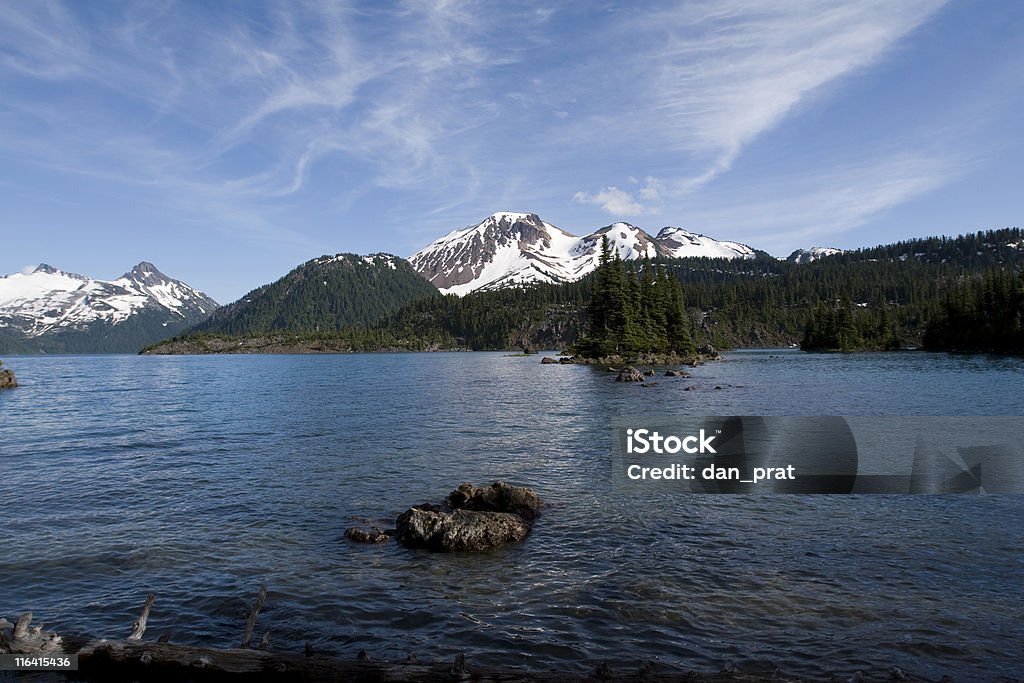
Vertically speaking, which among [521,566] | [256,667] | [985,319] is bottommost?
[521,566]

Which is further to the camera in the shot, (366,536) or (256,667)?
(366,536)

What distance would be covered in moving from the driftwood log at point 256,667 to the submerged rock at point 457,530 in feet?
23.1

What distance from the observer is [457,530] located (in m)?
18.7

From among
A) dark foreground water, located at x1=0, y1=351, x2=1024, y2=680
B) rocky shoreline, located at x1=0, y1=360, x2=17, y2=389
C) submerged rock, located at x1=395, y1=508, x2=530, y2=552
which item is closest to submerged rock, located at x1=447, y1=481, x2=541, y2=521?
dark foreground water, located at x1=0, y1=351, x2=1024, y2=680

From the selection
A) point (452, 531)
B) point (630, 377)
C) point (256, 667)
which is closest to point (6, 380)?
point (630, 377)

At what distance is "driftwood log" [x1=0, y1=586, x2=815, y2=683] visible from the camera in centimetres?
974

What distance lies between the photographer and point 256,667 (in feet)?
33.8

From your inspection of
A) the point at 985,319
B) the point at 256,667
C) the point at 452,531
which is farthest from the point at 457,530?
the point at 985,319

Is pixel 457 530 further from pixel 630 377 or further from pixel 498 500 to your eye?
pixel 630 377

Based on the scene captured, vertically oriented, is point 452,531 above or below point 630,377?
below

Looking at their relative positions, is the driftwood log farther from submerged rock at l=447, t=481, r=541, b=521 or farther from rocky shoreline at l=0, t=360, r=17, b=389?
rocky shoreline at l=0, t=360, r=17, b=389

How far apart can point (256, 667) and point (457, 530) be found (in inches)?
349

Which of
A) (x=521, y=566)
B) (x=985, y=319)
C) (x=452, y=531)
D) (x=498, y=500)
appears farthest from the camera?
(x=985, y=319)

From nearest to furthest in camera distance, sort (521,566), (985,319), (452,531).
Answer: (521,566) < (452,531) < (985,319)
